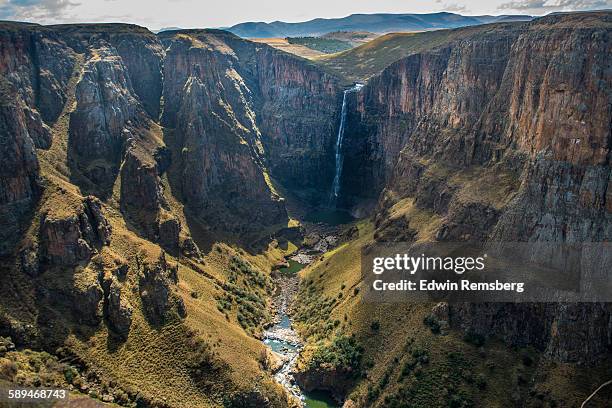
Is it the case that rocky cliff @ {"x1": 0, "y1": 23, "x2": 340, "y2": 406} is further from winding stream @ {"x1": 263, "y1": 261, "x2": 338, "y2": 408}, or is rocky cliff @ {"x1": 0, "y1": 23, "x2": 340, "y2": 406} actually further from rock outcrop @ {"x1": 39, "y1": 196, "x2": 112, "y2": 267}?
winding stream @ {"x1": 263, "y1": 261, "x2": 338, "y2": 408}

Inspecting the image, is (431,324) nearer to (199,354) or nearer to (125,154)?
(199,354)

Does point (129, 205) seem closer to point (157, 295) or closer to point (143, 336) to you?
point (157, 295)

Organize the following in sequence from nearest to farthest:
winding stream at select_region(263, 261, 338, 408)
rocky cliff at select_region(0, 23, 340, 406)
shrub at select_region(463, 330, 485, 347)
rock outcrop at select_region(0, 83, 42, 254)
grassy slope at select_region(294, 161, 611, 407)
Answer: grassy slope at select_region(294, 161, 611, 407) → shrub at select_region(463, 330, 485, 347) → rocky cliff at select_region(0, 23, 340, 406) → winding stream at select_region(263, 261, 338, 408) → rock outcrop at select_region(0, 83, 42, 254)

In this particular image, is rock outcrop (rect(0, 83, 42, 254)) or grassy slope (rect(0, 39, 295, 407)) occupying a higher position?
rock outcrop (rect(0, 83, 42, 254))

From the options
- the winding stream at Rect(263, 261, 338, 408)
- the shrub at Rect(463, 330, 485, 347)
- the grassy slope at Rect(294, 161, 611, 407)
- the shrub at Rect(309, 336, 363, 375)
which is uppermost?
the shrub at Rect(463, 330, 485, 347)

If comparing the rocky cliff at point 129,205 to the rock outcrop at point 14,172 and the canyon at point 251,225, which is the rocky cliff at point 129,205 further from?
the canyon at point 251,225

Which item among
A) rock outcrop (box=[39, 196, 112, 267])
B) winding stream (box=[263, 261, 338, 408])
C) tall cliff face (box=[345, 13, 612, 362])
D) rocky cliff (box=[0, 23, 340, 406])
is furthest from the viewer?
winding stream (box=[263, 261, 338, 408])

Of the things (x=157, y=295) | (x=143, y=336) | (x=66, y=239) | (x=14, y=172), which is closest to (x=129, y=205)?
(x=14, y=172)

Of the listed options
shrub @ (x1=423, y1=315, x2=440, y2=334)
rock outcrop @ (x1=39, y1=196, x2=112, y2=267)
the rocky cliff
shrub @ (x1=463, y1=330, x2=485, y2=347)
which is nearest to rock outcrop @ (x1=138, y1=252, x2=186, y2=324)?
the rocky cliff
